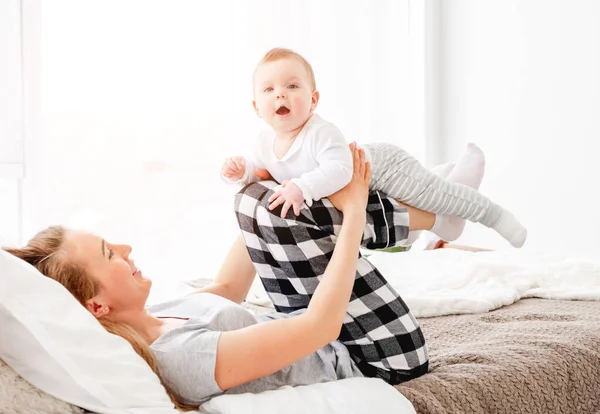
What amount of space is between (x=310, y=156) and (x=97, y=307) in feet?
1.87

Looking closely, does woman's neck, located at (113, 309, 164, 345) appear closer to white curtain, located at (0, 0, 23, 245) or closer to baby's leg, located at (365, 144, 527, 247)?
baby's leg, located at (365, 144, 527, 247)

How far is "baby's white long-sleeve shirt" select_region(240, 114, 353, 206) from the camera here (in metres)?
1.47

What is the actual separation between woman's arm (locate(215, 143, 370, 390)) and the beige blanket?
0.80 feet

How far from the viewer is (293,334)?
1247 millimetres

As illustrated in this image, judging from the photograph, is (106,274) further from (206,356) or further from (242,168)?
(242,168)

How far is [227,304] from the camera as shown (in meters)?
1.42

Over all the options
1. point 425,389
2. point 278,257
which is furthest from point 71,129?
point 425,389

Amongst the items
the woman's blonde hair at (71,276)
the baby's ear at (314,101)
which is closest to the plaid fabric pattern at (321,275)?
the baby's ear at (314,101)

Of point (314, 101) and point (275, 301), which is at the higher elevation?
point (314, 101)

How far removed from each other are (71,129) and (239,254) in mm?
1880

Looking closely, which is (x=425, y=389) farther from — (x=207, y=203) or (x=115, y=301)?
(x=207, y=203)

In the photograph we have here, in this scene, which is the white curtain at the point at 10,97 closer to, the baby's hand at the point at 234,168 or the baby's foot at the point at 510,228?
the baby's hand at the point at 234,168

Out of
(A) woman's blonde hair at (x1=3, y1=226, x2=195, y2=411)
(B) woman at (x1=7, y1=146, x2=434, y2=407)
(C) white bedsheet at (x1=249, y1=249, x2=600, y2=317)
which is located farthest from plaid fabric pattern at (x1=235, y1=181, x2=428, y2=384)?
(C) white bedsheet at (x1=249, y1=249, x2=600, y2=317)

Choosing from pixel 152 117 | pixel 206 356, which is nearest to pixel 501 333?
pixel 206 356
